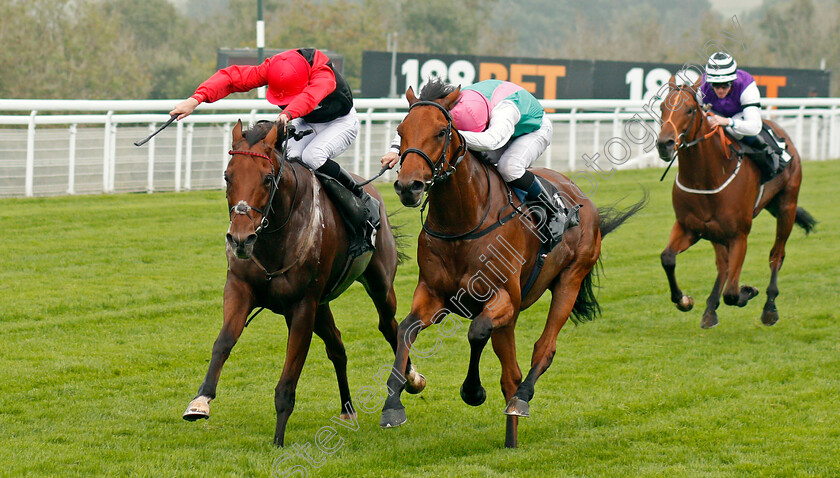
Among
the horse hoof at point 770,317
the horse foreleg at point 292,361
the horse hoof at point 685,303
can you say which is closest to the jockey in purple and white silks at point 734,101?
the horse hoof at point 770,317

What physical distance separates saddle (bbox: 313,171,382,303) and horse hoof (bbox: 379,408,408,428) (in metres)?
1.04

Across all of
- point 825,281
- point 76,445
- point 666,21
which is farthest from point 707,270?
point 666,21

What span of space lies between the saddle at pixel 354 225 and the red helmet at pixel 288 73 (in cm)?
46

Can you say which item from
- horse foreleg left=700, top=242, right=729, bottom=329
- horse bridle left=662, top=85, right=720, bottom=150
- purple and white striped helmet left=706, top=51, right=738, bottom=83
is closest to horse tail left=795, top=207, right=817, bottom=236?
horse foreleg left=700, top=242, right=729, bottom=329

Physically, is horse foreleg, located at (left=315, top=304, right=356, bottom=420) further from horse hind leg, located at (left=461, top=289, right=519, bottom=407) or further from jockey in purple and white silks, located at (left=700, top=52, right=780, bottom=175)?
jockey in purple and white silks, located at (left=700, top=52, right=780, bottom=175)

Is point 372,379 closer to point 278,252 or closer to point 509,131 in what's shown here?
point 278,252

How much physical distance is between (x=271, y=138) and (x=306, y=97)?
42 centimetres

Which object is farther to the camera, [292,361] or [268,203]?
[292,361]

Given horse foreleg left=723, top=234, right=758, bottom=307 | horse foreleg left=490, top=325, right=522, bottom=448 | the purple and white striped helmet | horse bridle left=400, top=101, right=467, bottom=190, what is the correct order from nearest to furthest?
horse bridle left=400, top=101, right=467, bottom=190
horse foreleg left=490, top=325, right=522, bottom=448
horse foreleg left=723, top=234, right=758, bottom=307
the purple and white striped helmet

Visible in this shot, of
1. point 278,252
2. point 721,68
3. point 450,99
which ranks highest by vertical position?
point 721,68

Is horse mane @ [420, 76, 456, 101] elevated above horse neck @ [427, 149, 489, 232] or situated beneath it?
elevated above

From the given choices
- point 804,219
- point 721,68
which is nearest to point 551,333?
point 721,68

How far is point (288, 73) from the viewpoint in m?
5.12

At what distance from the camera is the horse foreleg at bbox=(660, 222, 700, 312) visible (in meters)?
7.67
